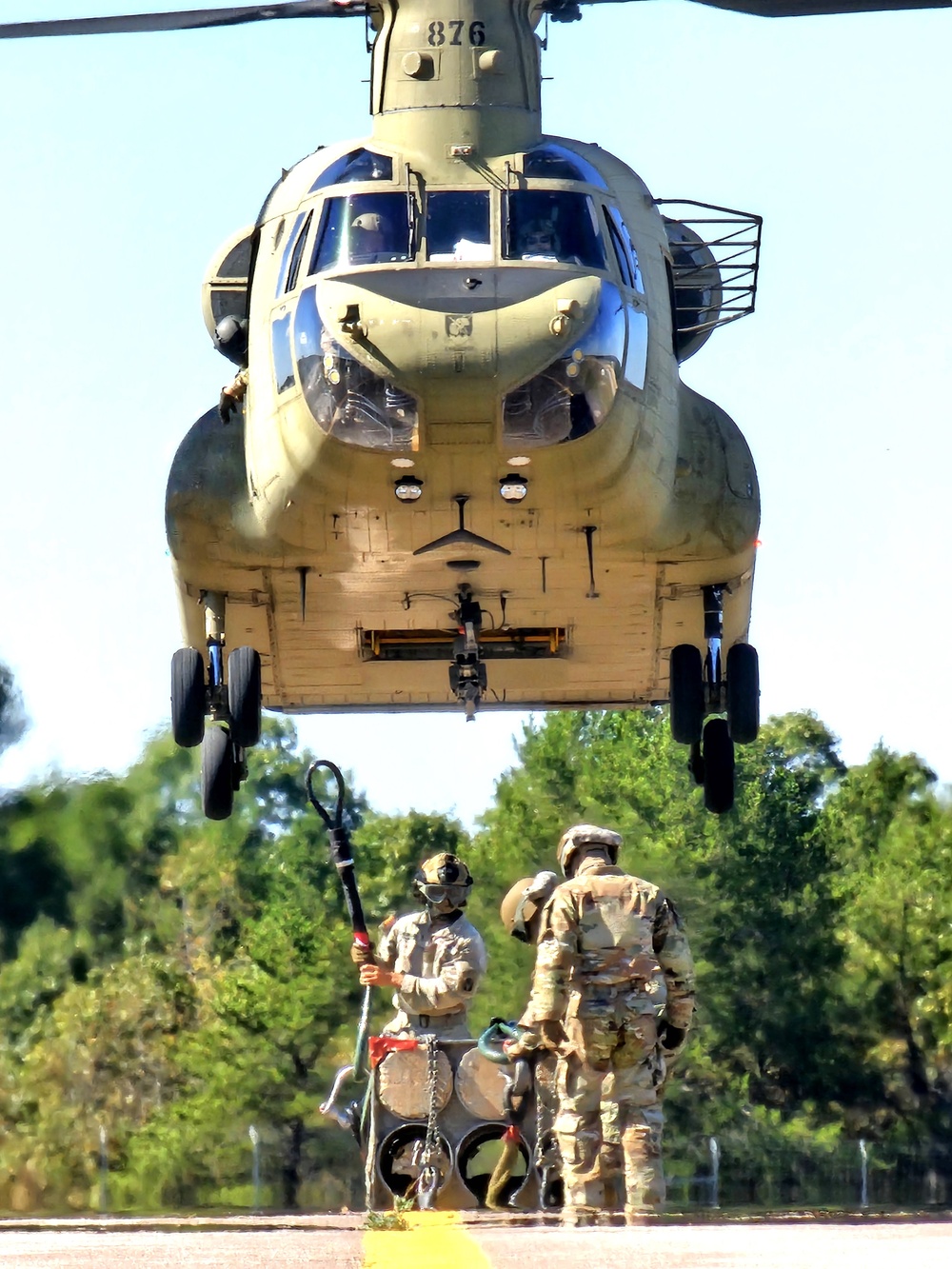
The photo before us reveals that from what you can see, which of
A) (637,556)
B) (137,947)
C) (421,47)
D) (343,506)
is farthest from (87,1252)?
Result: (137,947)

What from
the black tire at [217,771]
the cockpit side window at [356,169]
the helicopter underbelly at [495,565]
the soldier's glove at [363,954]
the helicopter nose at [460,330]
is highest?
the cockpit side window at [356,169]

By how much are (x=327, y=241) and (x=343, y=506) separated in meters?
1.75

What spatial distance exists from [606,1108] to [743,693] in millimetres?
7338

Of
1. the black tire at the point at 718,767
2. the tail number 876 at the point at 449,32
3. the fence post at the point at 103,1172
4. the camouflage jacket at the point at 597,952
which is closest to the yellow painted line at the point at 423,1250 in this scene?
the camouflage jacket at the point at 597,952

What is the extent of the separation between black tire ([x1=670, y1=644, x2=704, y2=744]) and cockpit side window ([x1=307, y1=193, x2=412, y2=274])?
4409 mm

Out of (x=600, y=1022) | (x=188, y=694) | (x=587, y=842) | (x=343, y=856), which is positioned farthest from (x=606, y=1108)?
(x=188, y=694)

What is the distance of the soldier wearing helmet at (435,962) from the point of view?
49.2 ft

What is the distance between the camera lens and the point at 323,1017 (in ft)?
90.3

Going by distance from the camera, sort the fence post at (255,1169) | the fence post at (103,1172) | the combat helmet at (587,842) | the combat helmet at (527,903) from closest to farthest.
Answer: the combat helmet at (587,842), the combat helmet at (527,903), the fence post at (255,1169), the fence post at (103,1172)

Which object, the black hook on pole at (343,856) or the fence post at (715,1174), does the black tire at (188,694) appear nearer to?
the black hook on pole at (343,856)

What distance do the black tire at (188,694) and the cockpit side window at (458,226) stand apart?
430 centimetres

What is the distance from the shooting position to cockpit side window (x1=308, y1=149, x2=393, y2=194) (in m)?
16.6

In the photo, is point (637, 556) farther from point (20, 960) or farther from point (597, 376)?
point (20, 960)

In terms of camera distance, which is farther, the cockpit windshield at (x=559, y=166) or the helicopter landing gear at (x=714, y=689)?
the helicopter landing gear at (x=714, y=689)
